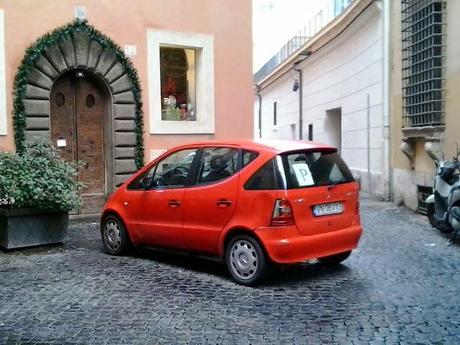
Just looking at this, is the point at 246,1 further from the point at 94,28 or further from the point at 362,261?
the point at 362,261

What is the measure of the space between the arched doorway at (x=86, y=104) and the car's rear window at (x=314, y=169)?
566cm

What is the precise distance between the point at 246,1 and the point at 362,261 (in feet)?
24.0

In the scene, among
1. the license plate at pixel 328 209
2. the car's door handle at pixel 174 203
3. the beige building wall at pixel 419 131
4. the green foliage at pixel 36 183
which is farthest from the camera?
the beige building wall at pixel 419 131

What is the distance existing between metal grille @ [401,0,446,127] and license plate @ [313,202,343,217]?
16.2 feet

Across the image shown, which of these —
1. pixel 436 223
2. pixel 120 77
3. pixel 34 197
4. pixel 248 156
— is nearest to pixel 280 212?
pixel 248 156

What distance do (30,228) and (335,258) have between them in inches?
165

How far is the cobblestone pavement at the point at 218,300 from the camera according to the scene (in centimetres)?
473

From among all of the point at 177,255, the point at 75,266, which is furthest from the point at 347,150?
the point at 75,266

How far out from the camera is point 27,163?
27.3ft

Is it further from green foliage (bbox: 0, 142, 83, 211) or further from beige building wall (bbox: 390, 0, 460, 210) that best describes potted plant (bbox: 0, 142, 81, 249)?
beige building wall (bbox: 390, 0, 460, 210)

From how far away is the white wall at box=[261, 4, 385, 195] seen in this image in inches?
559

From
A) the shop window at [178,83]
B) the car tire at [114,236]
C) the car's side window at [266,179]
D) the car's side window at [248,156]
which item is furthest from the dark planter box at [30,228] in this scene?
the shop window at [178,83]

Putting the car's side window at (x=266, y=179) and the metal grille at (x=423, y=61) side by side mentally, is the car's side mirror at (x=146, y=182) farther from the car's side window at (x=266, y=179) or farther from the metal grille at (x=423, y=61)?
the metal grille at (x=423, y=61)

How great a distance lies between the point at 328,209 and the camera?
640cm
